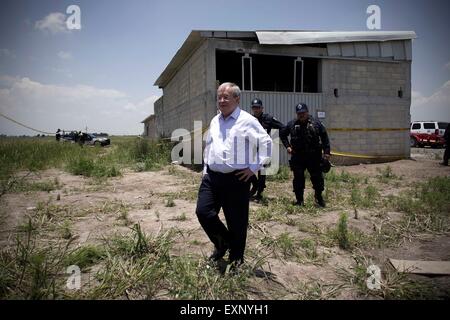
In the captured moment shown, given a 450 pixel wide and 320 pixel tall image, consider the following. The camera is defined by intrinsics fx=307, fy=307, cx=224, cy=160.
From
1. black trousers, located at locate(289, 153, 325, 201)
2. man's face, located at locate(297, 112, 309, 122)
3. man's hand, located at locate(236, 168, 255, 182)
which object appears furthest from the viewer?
black trousers, located at locate(289, 153, 325, 201)

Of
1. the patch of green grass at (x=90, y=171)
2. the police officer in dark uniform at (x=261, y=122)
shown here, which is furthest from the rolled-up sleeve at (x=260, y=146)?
the patch of green grass at (x=90, y=171)

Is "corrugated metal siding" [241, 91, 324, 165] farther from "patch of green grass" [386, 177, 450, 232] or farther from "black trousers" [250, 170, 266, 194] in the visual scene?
"patch of green grass" [386, 177, 450, 232]

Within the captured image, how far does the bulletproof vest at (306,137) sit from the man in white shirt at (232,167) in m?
2.78

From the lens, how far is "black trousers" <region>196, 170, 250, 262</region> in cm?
295

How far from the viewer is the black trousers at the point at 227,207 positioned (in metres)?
2.95

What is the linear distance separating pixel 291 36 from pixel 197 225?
8.61 m

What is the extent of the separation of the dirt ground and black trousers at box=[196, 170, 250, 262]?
1.42ft

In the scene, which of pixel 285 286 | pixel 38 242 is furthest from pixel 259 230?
pixel 38 242

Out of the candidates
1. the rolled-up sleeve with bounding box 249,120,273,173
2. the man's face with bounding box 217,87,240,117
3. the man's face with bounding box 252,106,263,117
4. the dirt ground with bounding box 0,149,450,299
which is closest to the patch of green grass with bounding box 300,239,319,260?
the dirt ground with bounding box 0,149,450,299

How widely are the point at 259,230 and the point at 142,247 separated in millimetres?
1674

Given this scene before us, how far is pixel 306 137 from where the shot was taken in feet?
18.4

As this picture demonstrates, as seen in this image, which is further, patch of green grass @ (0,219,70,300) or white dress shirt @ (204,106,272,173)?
white dress shirt @ (204,106,272,173)

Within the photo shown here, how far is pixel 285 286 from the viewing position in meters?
2.87

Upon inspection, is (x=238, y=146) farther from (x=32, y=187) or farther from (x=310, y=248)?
(x=32, y=187)
